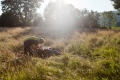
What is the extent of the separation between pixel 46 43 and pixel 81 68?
5.54m

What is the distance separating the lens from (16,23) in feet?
119

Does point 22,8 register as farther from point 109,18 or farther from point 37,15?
point 109,18

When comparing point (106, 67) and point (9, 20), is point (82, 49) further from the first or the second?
point (9, 20)

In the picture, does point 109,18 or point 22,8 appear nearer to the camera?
point 22,8

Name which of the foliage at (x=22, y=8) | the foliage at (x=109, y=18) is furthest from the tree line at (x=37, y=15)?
the foliage at (x=109, y=18)

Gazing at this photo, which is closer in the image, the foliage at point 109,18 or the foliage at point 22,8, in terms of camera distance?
the foliage at point 22,8

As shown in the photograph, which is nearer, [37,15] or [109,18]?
[37,15]

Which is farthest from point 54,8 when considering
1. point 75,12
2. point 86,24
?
point 86,24

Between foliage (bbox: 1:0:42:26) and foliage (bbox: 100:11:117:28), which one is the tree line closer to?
foliage (bbox: 1:0:42:26)

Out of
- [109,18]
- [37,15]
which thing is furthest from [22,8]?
[109,18]

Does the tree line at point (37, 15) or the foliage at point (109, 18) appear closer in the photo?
the tree line at point (37, 15)

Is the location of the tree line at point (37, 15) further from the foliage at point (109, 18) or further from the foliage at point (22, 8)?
the foliage at point (109, 18)

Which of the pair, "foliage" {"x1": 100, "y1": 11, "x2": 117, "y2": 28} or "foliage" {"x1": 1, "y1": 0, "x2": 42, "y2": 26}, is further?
"foliage" {"x1": 100, "y1": 11, "x2": 117, "y2": 28}

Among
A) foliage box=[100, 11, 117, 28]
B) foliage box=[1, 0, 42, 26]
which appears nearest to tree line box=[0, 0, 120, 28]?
foliage box=[1, 0, 42, 26]
